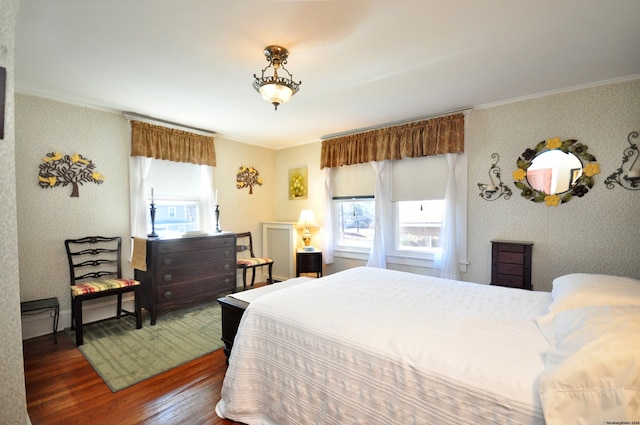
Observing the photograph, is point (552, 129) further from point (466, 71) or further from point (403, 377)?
point (403, 377)

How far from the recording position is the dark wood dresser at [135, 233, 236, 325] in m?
3.20

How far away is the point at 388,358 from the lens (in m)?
1.26

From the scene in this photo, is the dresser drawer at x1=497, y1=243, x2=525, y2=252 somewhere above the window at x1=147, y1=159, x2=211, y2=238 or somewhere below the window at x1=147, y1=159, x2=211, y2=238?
below

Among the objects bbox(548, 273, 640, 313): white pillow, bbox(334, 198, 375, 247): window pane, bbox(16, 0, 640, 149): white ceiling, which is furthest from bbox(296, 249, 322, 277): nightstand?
bbox(548, 273, 640, 313): white pillow

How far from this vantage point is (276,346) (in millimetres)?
1623

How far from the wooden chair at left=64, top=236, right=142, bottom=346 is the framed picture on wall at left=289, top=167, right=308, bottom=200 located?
2652 mm

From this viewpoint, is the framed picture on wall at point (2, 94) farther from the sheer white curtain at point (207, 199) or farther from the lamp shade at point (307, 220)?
the lamp shade at point (307, 220)

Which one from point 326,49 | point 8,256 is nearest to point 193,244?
point 8,256

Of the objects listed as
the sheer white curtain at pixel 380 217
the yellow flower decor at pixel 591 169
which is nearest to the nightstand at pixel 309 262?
the sheer white curtain at pixel 380 217

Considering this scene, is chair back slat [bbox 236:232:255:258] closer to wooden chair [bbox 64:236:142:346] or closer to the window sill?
the window sill

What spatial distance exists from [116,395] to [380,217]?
328 cm

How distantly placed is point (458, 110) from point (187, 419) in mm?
3855

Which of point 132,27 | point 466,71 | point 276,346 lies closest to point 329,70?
point 466,71

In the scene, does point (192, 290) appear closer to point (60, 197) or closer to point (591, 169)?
point (60, 197)
